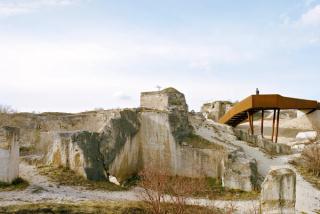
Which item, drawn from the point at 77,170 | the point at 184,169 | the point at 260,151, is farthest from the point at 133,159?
the point at 260,151

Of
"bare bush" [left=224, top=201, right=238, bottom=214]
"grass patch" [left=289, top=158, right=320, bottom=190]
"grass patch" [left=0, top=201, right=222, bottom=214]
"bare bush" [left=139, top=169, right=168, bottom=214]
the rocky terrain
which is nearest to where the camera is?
"bare bush" [left=224, top=201, right=238, bottom=214]

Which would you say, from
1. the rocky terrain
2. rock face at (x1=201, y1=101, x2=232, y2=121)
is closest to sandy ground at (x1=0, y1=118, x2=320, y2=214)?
the rocky terrain

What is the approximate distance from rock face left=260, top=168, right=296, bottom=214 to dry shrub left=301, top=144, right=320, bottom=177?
980cm

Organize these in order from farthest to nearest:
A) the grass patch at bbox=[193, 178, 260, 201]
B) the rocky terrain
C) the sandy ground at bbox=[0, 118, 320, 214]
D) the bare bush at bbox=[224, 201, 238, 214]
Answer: the grass patch at bbox=[193, 178, 260, 201], the rocky terrain, the sandy ground at bbox=[0, 118, 320, 214], the bare bush at bbox=[224, 201, 238, 214]

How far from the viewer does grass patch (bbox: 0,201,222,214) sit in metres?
13.5

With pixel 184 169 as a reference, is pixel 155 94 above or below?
above

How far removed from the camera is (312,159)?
22.8 m

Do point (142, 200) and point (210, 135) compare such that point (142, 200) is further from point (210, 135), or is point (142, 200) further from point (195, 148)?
point (210, 135)

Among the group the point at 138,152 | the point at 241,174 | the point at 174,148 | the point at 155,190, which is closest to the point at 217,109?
the point at 174,148

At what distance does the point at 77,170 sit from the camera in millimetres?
18906

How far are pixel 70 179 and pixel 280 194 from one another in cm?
850

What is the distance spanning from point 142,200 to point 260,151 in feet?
37.7

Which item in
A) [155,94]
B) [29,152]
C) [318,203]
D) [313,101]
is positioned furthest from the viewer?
[313,101]

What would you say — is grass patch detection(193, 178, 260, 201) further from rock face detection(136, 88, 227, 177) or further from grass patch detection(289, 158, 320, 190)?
grass patch detection(289, 158, 320, 190)
